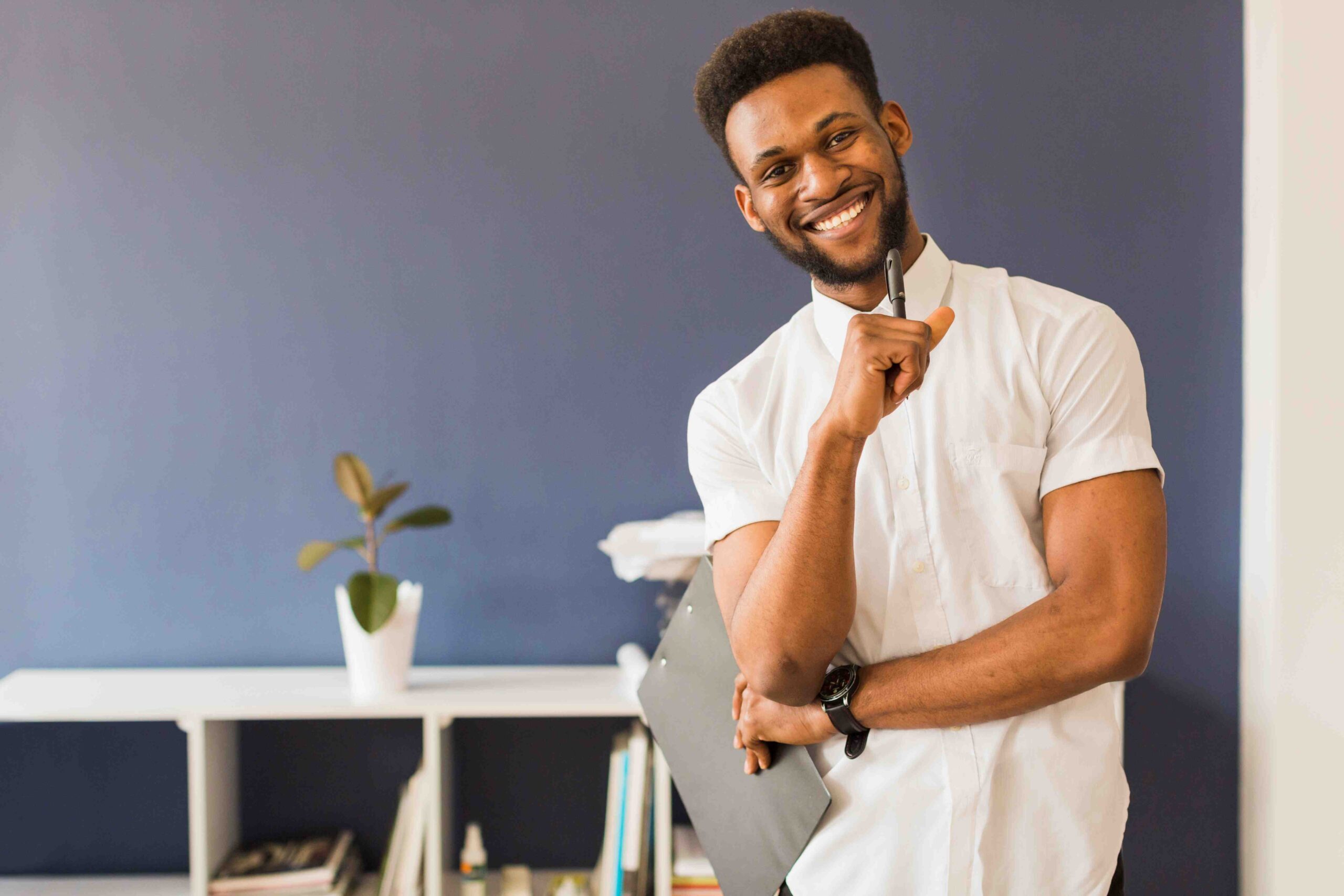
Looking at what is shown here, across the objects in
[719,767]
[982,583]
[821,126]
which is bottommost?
[719,767]

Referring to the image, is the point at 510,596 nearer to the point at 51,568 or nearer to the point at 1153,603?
the point at 51,568

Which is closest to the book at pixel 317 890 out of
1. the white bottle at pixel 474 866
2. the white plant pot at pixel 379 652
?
the white bottle at pixel 474 866

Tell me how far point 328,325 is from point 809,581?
65.4 inches

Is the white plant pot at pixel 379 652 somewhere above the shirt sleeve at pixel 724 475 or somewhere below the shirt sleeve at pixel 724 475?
below

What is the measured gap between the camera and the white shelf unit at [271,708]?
199 centimetres

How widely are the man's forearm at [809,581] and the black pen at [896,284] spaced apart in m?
A: 0.13

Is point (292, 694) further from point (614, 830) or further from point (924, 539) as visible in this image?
point (924, 539)

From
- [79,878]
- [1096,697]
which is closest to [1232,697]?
[1096,697]

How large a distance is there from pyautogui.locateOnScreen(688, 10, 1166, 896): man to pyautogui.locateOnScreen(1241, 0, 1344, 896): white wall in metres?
1.26

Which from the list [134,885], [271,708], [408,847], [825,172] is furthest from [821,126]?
[134,885]

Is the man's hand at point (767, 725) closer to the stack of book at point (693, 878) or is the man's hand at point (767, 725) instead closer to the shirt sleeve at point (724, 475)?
the shirt sleeve at point (724, 475)

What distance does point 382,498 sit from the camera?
2.11 meters

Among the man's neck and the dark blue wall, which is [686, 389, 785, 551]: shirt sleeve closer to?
the man's neck

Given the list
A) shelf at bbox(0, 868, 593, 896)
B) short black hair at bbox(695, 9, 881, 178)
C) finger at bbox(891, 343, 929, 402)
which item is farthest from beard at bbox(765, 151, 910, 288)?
shelf at bbox(0, 868, 593, 896)
